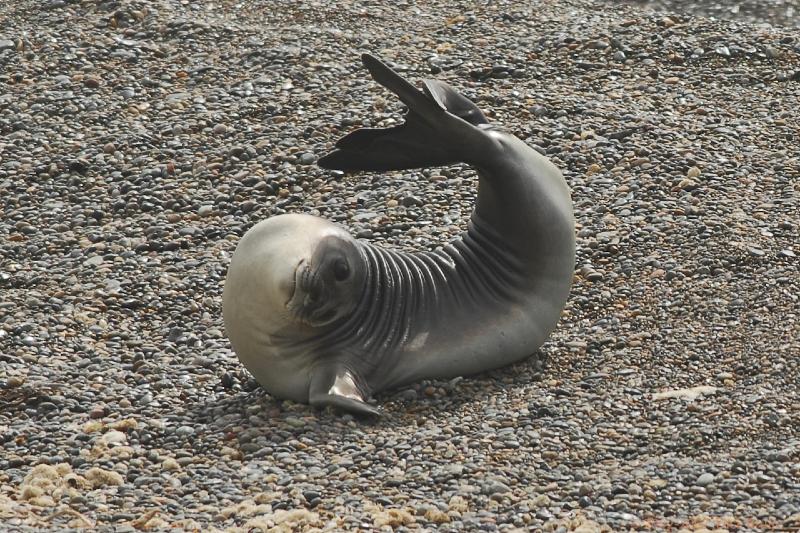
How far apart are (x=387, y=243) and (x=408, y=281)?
122cm

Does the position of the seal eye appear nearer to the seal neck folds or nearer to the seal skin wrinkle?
the seal skin wrinkle

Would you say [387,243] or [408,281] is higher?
[408,281]

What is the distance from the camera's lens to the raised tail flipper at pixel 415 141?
580 cm

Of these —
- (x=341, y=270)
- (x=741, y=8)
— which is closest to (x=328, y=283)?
(x=341, y=270)

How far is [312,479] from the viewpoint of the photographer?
4.95 m

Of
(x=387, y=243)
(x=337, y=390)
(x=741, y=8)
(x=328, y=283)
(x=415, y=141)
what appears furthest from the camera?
(x=741, y=8)

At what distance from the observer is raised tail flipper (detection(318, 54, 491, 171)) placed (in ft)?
19.0

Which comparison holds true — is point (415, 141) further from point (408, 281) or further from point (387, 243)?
point (387, 243)

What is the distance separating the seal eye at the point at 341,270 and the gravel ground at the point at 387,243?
499 millimetres

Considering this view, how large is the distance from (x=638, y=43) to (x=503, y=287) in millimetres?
3918

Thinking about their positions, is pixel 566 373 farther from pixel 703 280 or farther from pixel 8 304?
pixel 8 304

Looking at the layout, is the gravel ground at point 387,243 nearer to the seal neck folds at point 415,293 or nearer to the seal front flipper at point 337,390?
the seal front flipper at point 337,390

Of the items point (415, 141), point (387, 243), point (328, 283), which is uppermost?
point (415, 141)

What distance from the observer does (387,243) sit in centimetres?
715
